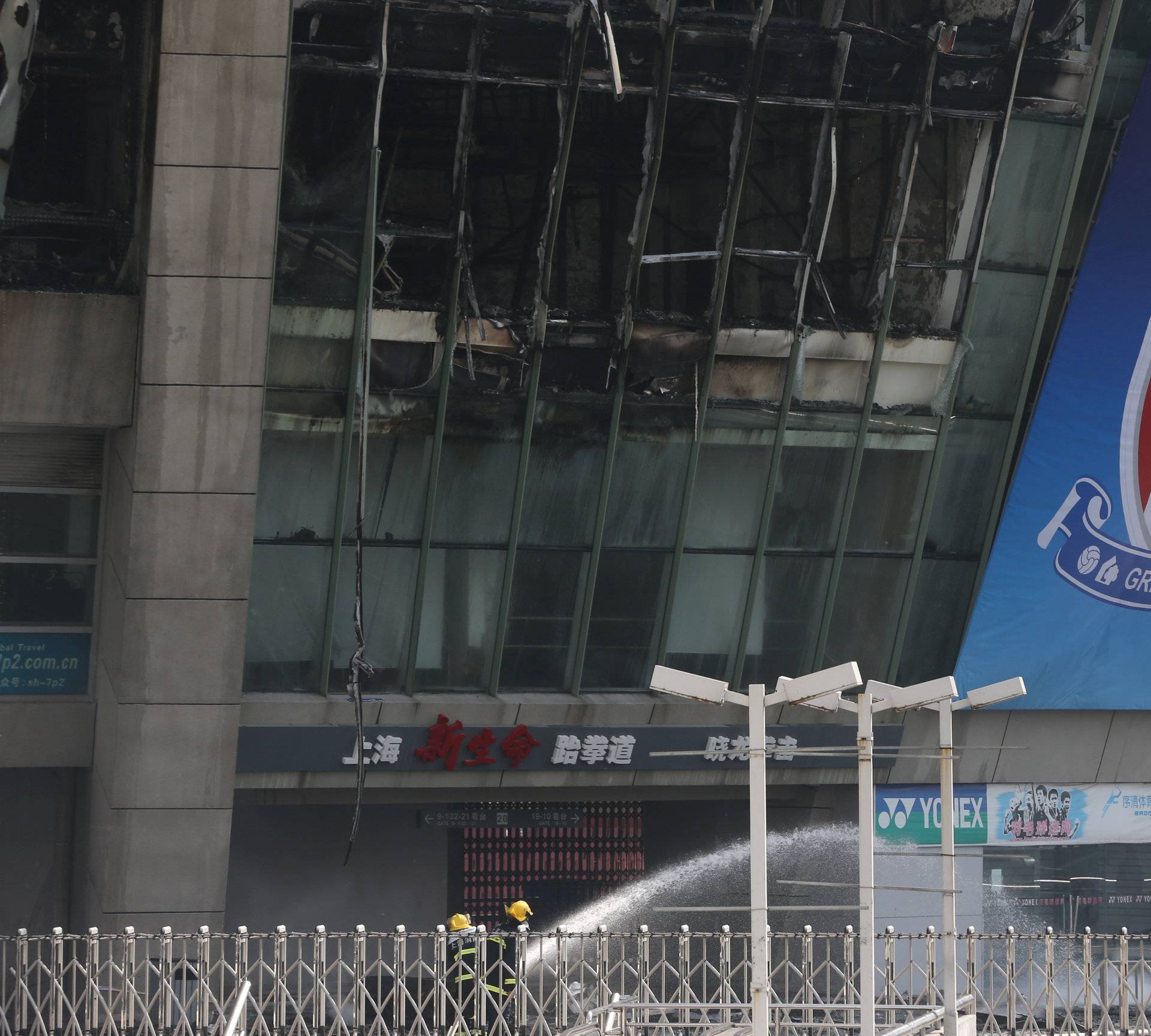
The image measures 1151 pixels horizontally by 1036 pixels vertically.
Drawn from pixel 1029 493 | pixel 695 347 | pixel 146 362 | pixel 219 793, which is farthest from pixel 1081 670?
pixel 146 362

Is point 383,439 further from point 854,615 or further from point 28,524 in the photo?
point 854,615

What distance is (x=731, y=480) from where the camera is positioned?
78.5ft

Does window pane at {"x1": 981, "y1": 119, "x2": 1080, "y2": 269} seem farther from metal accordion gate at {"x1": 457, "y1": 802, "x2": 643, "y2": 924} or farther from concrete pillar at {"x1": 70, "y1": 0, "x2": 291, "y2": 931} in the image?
metal accordion gate at {"x1": 457, "y1": 802, "x2": 643, "y2": 924}

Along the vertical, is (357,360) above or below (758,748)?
above

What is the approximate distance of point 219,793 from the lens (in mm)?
22047

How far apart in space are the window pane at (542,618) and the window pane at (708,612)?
5.13ft

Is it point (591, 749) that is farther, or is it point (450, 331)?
point (591, 749)

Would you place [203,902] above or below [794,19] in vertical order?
below

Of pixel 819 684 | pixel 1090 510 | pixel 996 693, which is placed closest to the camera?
pixel 819 684

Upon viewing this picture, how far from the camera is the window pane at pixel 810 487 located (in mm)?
23891

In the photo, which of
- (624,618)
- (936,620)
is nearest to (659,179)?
(624,618)

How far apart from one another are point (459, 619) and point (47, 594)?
5878mm

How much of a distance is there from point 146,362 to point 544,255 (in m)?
5.23

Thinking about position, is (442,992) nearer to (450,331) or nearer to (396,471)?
(396,471)
